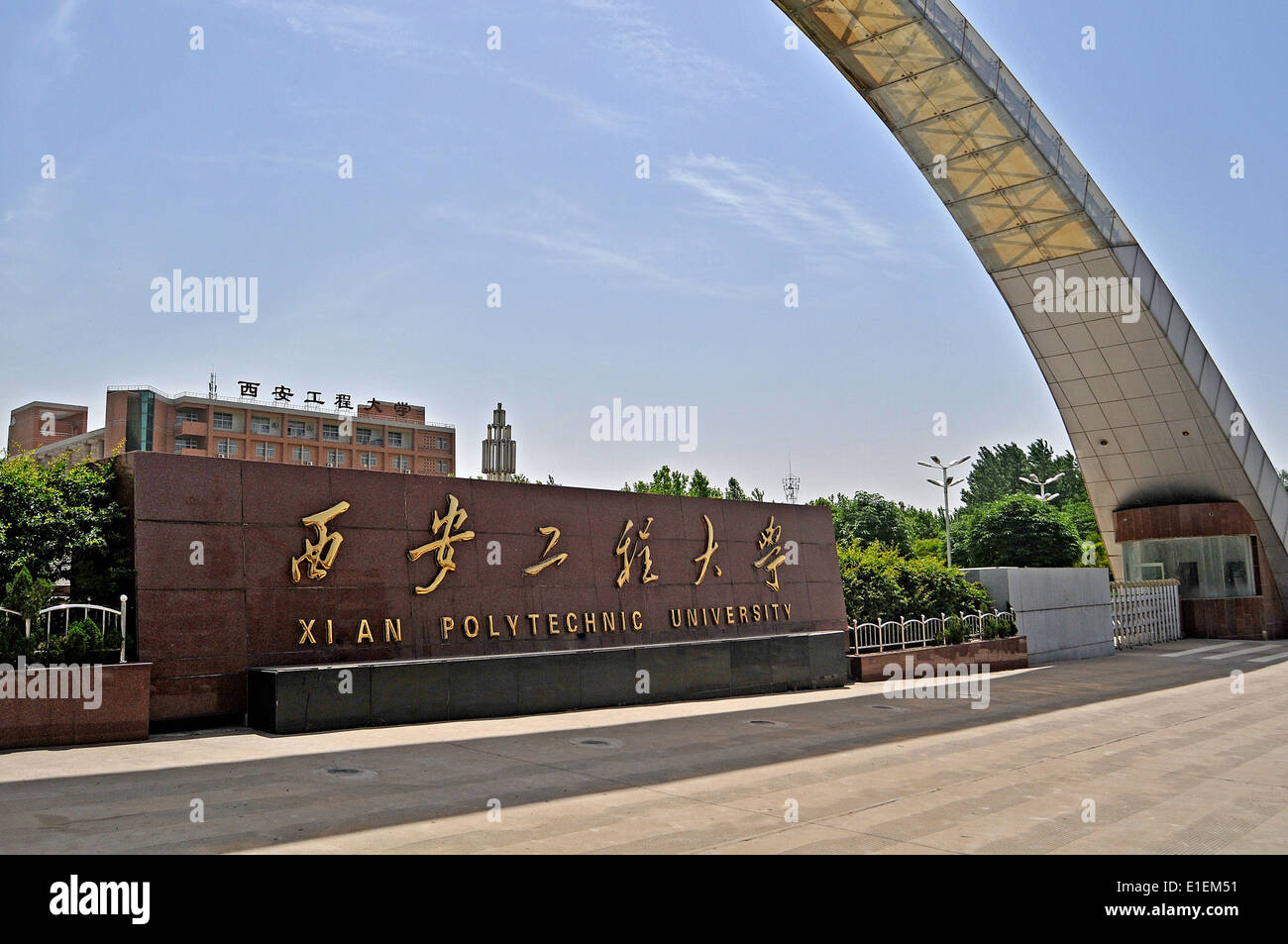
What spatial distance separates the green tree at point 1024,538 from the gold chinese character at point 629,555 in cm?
4045

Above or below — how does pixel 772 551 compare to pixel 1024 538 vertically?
below

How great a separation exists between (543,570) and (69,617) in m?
6.06

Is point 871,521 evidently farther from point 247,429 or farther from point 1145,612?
point 247,429

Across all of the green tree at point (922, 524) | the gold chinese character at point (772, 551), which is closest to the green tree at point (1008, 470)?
the green tree at point (922, 524)

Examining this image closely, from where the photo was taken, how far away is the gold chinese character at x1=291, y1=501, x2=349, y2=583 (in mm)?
11375

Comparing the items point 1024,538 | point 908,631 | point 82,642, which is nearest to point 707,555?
point 908,631

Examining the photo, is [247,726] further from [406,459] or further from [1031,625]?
[406,459]

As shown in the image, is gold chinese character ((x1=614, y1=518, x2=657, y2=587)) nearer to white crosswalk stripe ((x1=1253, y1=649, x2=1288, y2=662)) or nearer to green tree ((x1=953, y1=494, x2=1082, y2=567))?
white crosswalk stripe ((x1=1253, y1=649, x2=1288, y2=662))

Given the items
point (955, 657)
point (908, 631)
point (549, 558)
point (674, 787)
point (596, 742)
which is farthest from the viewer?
point (955, 657)

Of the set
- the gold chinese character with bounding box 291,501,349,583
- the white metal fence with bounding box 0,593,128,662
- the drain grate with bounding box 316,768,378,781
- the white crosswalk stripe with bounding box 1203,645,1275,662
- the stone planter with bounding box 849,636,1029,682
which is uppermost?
the gold chinese character with bounding box 291,501,349,583

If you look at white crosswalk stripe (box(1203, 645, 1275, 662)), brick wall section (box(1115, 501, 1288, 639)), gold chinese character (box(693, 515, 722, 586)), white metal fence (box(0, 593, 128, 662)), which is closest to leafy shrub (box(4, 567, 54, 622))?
white metal fence (box(0, 593, 128, 662))

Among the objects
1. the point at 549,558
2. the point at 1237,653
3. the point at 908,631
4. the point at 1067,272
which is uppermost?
the point at 1067,272

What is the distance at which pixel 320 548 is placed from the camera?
11.5 m

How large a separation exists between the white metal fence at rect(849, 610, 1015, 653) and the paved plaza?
18.0ft
